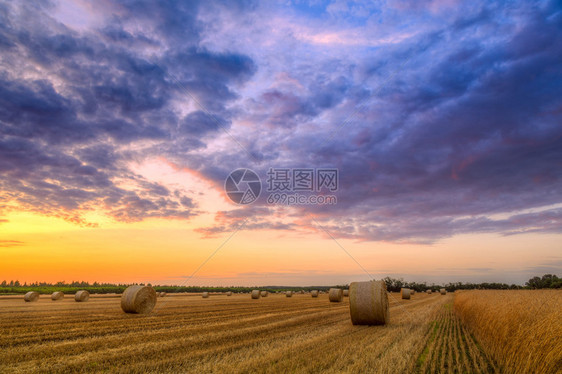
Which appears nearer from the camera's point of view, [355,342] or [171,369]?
[171,369]

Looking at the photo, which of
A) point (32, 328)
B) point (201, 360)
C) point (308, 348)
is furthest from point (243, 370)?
point (32, 328)

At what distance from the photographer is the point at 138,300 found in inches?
795

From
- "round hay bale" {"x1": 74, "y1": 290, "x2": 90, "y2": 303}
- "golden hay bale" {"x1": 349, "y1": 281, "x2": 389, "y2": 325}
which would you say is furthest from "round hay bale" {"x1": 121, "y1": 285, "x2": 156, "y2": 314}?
"round hay bale" {"x1": 74, "y1": 290, "x2": 90, "y2": 303}

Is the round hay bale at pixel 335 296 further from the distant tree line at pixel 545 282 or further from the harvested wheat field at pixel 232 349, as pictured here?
the distant tree line at pixel 545 282

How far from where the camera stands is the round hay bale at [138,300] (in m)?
20.0

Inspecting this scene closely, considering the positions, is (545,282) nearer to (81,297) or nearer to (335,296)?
(335,296)

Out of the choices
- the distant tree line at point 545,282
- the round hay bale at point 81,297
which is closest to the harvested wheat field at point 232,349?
the round hay bale at point 81,297

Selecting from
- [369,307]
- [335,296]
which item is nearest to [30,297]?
[335,296]

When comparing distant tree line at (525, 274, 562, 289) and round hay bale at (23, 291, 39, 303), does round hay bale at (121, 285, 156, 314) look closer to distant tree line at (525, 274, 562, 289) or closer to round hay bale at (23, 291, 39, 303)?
round hay bale at (23, 291, 39, 303)

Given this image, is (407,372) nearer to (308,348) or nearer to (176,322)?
(308,348)

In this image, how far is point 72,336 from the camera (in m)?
11.4

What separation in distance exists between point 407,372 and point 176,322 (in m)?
10.9

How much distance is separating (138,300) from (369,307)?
42.5 ft

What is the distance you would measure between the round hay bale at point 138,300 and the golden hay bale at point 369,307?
12068mm
